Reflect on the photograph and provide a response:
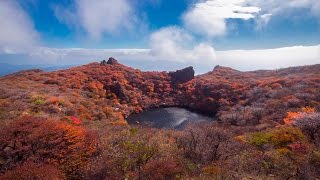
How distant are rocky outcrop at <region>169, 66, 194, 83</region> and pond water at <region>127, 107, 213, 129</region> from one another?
81.5ft

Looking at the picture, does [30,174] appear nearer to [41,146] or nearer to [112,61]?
[41,146]

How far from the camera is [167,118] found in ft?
241

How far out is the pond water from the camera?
219 ft

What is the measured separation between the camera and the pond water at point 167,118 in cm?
6660

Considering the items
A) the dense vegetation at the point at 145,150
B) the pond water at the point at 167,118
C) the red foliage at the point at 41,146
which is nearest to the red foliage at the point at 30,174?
the dense vegetation at the point at 145,150

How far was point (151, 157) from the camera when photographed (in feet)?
72.8

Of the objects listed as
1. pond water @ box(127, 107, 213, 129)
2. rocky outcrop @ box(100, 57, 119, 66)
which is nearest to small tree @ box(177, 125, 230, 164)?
pond water @ box(127, 107, 213, 129)

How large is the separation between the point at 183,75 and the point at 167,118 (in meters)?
41.3

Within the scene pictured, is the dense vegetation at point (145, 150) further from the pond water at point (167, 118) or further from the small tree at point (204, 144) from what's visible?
the pond water at point (167, 118)

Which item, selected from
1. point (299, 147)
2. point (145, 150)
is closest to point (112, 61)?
point (145, 150)

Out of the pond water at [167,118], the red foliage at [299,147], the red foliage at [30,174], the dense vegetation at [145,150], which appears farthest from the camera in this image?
the pond water at [167,118]

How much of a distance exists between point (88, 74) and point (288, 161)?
8448 centimetres

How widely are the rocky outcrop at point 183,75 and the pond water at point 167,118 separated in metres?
24.8

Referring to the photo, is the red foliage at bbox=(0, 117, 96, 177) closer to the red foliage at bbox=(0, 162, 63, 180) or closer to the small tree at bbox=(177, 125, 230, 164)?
the red foliage at bbox=(0, 162, 63, 180)
